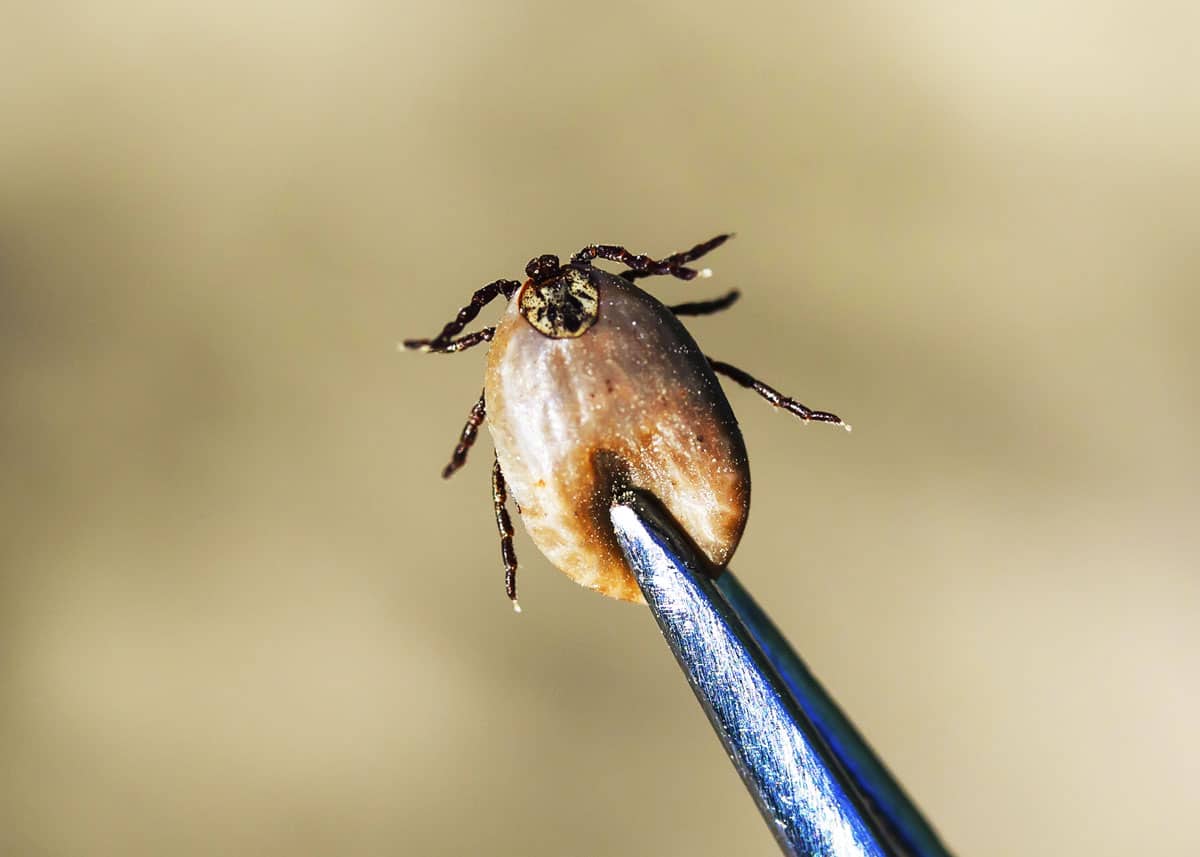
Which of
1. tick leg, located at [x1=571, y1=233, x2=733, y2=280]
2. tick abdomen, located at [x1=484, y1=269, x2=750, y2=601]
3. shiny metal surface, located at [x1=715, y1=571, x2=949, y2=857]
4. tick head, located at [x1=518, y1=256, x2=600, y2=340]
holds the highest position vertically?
tick leg, located at [x1=571, y1=233, x2=733, y2=280]

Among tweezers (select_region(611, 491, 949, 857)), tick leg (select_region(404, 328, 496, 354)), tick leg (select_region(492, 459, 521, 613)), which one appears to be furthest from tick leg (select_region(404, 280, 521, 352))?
tweezers (select_region(611, 491, 949, 857))

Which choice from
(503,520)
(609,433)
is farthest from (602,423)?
(503,520)

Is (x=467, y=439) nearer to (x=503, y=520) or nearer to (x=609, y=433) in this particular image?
→ (x=503, y=520)

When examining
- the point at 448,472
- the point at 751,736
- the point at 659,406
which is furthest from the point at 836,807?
the point at 448,472

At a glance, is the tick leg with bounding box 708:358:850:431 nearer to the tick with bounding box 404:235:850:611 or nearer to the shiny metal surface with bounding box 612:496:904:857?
the tick with bounding box 404:235:850:611

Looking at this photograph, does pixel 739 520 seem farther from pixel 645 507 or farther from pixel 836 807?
pixel 836 807

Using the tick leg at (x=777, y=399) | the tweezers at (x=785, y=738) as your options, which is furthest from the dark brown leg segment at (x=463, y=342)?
the tweezers at (x=785, y=738)

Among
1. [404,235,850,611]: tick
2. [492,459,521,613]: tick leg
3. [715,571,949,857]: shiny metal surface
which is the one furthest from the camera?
[492,459,521,613]: tick leg
